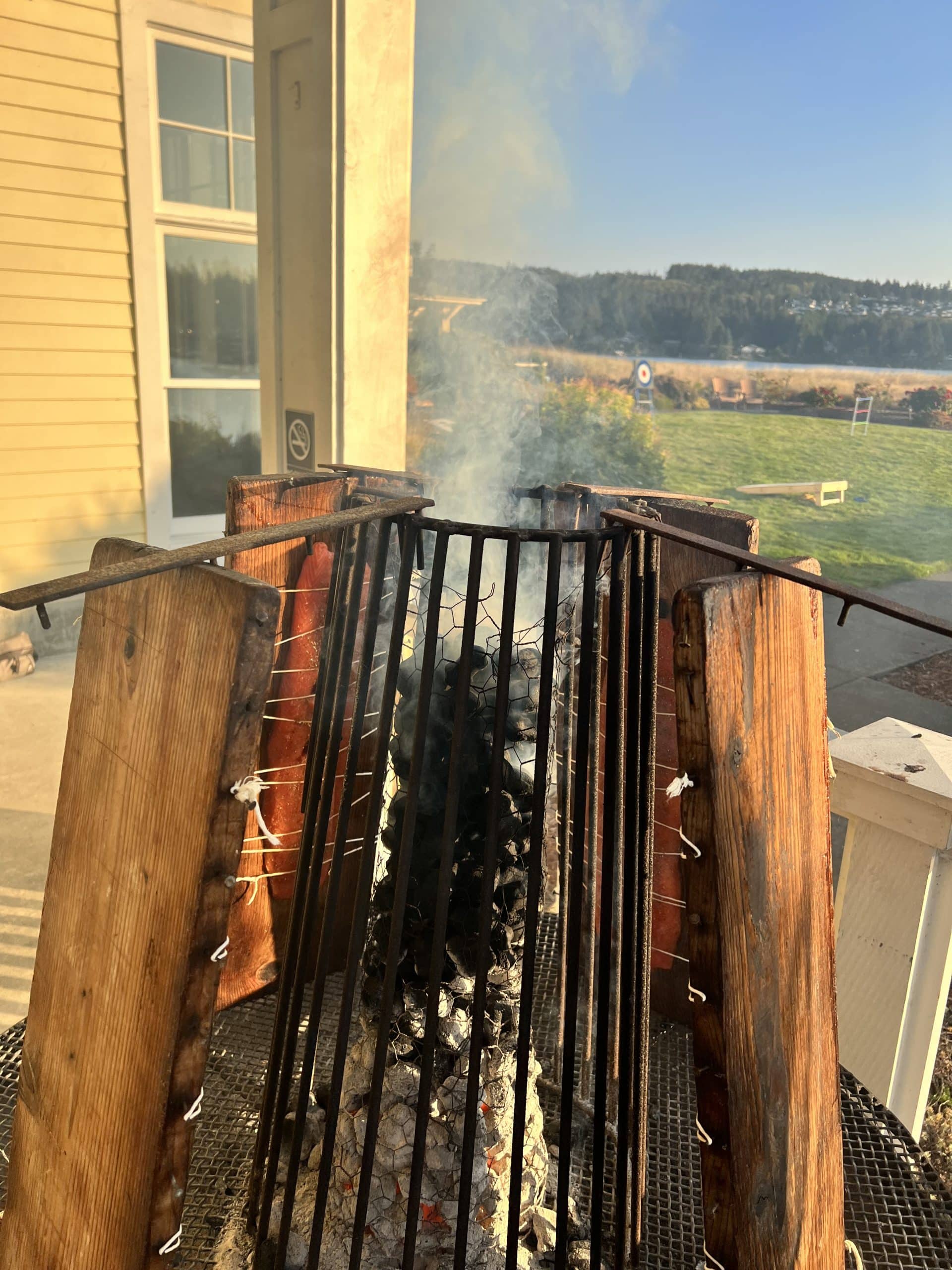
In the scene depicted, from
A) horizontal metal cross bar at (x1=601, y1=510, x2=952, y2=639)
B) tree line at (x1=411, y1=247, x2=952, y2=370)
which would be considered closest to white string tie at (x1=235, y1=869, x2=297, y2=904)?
horizontal metal cross bar at (x1=601, y1=510, x2=952, y2=639)

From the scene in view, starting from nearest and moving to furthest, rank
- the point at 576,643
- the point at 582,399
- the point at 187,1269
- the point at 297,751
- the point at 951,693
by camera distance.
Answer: the point at 187,1269
the point at 576,643
the point at 297,751
the point at 951,693
the point at 582,399

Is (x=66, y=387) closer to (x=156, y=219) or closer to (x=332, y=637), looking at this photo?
(x=156, y=219)

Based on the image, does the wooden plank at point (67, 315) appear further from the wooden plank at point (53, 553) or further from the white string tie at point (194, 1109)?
the white string tie at point (194, 1109)

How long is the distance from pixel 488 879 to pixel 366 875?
0.53 feet

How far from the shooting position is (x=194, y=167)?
5.26 m

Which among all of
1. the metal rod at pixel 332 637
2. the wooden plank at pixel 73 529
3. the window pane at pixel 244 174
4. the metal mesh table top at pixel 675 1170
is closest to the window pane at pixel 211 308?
the window pane at pixel 244 174

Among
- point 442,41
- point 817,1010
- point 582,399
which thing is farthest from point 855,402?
point 817,1010

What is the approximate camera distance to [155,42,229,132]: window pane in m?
5.01

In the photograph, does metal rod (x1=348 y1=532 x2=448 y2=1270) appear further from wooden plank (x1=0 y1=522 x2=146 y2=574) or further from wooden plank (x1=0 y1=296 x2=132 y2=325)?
wooden plank (x1=0 y1=296 x2=132 y2=325)

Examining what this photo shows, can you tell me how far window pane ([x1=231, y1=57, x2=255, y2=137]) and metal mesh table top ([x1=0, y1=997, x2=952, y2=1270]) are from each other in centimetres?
528

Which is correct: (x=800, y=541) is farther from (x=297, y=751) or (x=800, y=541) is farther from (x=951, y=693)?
(x=297, y=751)

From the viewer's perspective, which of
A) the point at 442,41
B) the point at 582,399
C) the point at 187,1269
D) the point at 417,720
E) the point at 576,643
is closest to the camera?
the point at 417,720

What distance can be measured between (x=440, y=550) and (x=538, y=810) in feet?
1.15

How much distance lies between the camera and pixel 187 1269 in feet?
4.52
